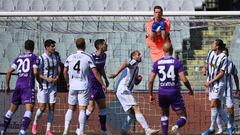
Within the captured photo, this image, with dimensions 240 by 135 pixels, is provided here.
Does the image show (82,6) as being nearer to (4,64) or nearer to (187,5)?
(187,5)

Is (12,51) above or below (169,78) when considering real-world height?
above

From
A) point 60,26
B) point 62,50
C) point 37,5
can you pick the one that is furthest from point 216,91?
point 37,5

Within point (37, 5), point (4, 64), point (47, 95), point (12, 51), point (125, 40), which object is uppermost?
point (37, 5)

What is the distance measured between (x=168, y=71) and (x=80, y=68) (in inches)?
78.8

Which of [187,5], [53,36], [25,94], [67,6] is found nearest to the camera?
[25,94]

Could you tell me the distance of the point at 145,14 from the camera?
1631 centimetres

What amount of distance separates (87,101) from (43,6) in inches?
373

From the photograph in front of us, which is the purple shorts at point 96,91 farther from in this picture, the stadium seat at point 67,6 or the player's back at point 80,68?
the stadium seat at point 67,6

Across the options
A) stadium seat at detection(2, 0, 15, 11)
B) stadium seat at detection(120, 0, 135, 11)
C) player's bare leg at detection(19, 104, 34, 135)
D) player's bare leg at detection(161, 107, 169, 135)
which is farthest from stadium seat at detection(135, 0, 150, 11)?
player's bare leg at detection(161, 107, 169, 135)

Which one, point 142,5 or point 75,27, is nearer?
point 75,27

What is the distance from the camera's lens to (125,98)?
14.3 m

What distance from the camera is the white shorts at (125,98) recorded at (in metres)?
14.3

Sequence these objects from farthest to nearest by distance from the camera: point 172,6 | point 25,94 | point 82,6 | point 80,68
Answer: point 82,6 → point 172,6 → point 25,94 → point 80,68

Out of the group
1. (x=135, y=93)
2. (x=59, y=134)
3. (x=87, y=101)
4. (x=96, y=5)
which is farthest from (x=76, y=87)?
(x=96, y=5)
